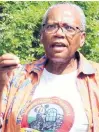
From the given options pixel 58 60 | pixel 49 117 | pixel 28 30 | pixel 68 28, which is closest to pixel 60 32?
pixel 68 28

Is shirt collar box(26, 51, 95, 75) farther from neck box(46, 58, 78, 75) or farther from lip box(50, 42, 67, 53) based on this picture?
lip box(50, 42, 67, 53)

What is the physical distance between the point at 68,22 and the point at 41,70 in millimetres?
365

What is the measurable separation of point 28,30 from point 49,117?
6.87 metres

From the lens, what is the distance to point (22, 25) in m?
9.38

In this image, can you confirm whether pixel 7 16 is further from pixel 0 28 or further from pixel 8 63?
pixel 8 63

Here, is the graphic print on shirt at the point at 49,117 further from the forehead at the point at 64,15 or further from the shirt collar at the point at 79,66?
the forehead at the point at 64,15

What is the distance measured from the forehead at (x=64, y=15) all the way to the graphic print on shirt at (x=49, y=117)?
0.52 meters

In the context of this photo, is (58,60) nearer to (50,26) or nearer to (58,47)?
(58,47)

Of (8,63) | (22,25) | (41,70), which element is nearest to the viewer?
(8,63)

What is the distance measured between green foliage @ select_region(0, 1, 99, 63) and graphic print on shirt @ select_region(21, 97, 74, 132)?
20.6 ft

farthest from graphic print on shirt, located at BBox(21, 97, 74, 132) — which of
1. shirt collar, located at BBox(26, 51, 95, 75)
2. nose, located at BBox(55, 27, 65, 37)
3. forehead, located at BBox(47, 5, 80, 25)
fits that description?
forehead, located at BBox(47, 5, 80, 25)

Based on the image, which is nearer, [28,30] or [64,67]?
[64,67]

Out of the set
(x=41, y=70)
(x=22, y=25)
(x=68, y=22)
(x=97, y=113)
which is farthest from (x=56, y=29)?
(x=22, y=25)

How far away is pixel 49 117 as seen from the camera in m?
2.89
